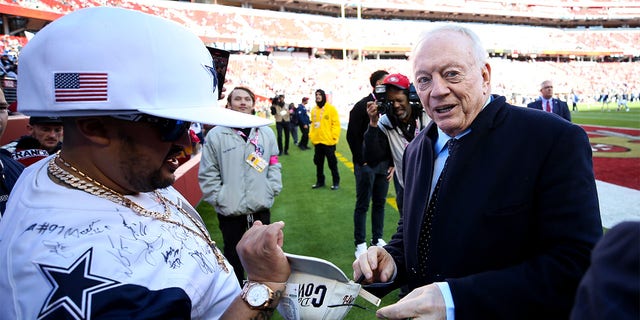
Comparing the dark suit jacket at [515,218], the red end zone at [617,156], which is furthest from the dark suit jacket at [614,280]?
the red end zone at [617,156]

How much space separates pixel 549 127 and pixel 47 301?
1594 millimetres

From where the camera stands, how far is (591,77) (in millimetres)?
54500

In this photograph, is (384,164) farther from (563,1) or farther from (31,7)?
(563,1)

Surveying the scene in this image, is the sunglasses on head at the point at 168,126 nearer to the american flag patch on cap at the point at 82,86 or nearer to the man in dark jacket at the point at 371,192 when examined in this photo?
the american flag patch on cap at the point at 82,86

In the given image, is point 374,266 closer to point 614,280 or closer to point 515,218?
point 515,218

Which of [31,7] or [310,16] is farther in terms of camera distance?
[310,16]

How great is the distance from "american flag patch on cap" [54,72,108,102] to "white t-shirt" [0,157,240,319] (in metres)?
0.27

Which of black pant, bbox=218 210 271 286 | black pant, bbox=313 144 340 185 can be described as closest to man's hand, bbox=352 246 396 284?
black pant, bbox=218 210 271 286

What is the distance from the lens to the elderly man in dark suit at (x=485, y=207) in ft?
4.23

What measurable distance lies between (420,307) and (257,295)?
0.53 meters

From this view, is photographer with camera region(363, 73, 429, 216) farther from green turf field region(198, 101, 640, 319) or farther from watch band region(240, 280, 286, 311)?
watch band region(240, 280, 286, 311)

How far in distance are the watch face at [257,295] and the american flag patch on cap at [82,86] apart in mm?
673

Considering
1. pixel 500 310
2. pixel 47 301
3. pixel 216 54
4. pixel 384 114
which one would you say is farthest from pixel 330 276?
pixel 384 114

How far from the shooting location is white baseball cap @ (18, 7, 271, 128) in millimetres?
944
